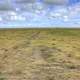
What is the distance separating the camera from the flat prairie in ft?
2.11

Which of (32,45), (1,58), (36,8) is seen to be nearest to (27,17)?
(36,8)

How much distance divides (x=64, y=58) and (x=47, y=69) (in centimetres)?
9

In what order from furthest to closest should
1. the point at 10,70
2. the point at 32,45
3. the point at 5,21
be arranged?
the point at 5,21 < the point at 32,45 < the point at 10,70

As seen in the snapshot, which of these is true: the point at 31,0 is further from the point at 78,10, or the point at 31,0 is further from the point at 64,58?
the point at 64,58

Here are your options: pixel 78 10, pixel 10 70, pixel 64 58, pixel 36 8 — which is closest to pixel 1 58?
pixel 10 70

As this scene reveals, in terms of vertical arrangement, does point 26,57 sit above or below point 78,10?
below

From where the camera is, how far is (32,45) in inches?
31.9

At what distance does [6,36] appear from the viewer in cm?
88

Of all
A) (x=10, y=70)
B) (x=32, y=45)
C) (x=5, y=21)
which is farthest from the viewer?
(x=5, y=21)

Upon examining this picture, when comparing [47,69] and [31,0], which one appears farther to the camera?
[31,0]

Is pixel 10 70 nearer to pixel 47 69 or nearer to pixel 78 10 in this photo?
pixel 47 69

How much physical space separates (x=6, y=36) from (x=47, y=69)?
29 cm

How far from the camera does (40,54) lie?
75 cm

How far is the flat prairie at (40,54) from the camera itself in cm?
64
